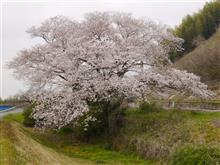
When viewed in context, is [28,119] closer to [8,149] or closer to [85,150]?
[85,150]

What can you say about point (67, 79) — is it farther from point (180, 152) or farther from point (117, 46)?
point (180, 152)

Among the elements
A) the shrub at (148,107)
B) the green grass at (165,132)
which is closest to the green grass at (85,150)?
the green grass at (165,132)

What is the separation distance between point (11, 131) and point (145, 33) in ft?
48.1

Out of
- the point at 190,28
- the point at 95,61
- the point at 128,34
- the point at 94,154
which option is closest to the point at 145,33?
the point at 128,34

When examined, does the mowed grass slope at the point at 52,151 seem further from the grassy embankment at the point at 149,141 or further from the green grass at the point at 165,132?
the green grass at the point at 165,132

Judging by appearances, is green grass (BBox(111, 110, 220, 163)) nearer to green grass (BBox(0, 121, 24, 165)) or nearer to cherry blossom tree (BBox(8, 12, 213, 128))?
cherry blossom tree (BBox(8, 12, 213, 128))

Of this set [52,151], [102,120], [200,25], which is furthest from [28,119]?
[200,25]

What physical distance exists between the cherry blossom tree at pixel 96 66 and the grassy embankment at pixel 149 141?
1894mm

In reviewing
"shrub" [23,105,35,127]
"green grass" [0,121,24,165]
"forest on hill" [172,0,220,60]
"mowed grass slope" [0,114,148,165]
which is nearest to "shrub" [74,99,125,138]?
"mowed grass slope" [0,114,148,165]

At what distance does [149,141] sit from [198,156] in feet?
28.1

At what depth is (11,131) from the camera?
1817 centimetres

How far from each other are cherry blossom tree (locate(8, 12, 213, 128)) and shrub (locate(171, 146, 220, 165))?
451 inches

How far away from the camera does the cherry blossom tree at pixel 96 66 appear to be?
26781 mm

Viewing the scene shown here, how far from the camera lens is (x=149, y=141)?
74.0ft
